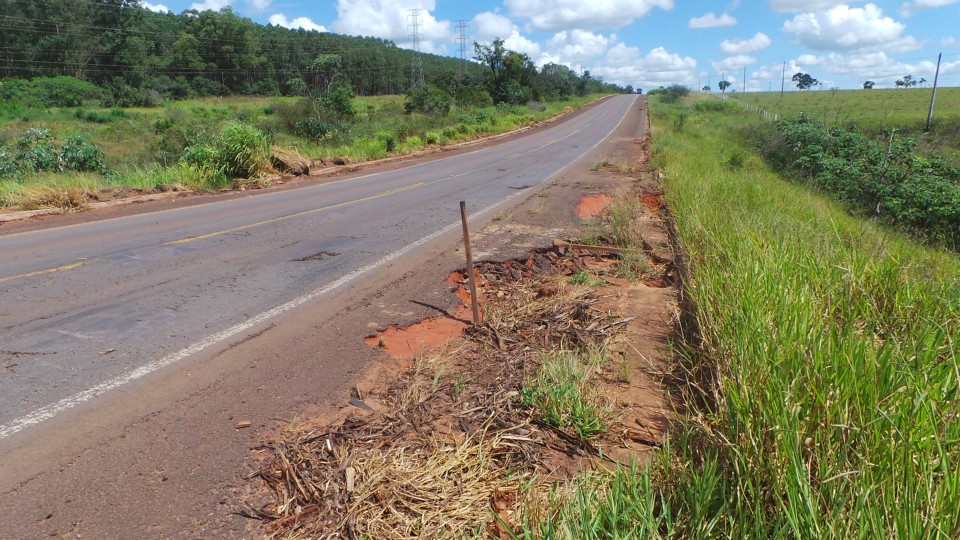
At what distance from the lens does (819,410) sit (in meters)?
2.79

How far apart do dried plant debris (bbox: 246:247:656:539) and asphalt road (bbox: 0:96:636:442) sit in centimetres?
177

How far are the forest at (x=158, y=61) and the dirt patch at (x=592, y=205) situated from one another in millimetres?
40109

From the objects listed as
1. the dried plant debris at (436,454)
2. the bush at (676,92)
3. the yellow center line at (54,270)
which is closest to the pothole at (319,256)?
the yellow center line at (54,270)

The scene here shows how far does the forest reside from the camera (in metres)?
58.7

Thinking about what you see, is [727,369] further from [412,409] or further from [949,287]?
[949,287]

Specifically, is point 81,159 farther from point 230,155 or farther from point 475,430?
point 475,430

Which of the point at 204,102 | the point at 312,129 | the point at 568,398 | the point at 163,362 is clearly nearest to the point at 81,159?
the point at 312,129

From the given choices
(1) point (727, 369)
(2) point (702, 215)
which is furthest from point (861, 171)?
(1) point (727, 369)

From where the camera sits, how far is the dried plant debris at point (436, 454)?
9.00ft

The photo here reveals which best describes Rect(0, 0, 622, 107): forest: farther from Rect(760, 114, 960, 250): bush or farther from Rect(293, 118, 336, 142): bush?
Rect(760, 114, 960, 250): bush

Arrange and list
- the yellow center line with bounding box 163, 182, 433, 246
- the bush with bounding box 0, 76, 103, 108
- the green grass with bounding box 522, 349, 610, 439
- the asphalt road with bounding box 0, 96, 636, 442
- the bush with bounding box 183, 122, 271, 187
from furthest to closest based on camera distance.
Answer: the bush with bounding box 0, 76, 103, 108
the bush with bounding box 183, 122, 271, 187
the yellow center line with bounding box 163, 182, 433, 246
the asphalt road with bounding box 0, 96, 636, 442
the green grass with bounding box 522, 349, 610, 439

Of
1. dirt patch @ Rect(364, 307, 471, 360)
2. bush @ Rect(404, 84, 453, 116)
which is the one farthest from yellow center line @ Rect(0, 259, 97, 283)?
bush @ Rect(404, 84, 453, 116)

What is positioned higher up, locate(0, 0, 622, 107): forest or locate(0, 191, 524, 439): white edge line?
locate(0, 0, 622, 107): forest

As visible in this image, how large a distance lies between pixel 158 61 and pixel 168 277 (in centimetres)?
8388
